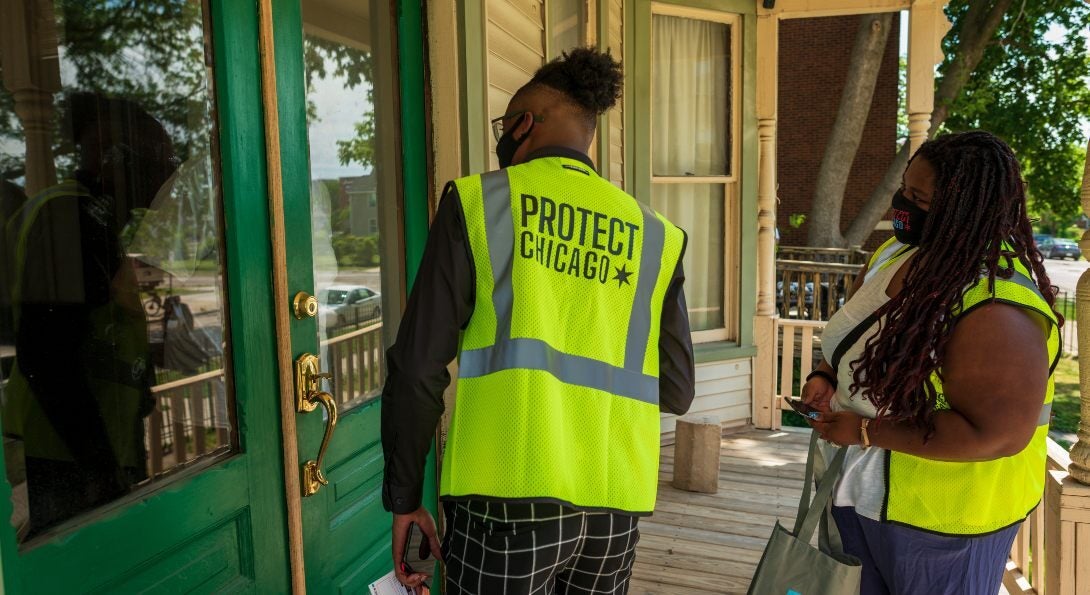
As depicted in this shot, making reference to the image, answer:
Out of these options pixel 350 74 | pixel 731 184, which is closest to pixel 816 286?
pixel 731 184

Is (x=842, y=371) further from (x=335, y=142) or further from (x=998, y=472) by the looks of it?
(x=335, y=142)

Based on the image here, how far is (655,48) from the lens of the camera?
511 centimetres

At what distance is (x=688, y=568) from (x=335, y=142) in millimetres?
2365

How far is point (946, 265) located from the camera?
1.53 metres

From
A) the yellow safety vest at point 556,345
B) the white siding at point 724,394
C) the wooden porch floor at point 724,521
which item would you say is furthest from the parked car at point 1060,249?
the yellow safety vest at point 556,345

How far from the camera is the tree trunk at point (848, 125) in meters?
11.3

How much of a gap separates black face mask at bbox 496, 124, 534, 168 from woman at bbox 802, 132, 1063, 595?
0.84 metres

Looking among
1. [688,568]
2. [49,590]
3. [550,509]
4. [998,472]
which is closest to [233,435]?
[49,590]

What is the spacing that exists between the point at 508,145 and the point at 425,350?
486 millimetres

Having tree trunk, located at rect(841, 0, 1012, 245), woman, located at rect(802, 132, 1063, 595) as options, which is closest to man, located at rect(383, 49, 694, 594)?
woman, located at rect(802, 132, 1063, 595)

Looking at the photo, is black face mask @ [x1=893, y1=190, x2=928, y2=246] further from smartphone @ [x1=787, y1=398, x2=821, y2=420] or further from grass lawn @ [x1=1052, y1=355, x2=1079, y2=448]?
grass lawn @ [x1=1052, y1=355, x2=1079, y2=448]

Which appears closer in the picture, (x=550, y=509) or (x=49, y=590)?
(x=49, y=590)

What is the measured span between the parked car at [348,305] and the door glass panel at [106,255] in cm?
42

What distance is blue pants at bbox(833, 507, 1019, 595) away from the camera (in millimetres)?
1593
